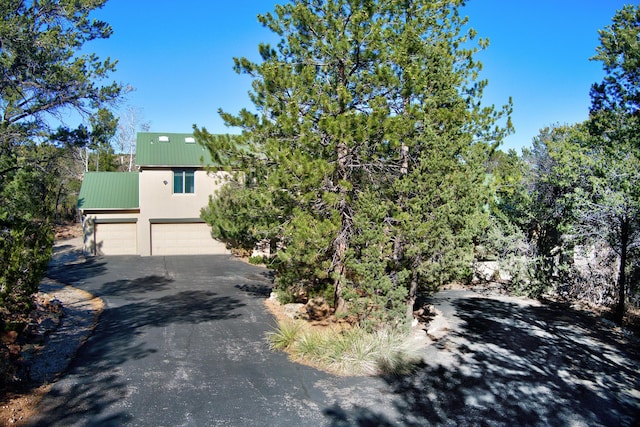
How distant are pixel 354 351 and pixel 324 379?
0.97 m

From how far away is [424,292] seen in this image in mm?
16219

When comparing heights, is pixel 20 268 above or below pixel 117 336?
above

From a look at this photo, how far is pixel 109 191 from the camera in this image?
24.5 m

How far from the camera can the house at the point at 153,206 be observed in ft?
77.9

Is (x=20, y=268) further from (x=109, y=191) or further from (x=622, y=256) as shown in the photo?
(x=109, y=191)

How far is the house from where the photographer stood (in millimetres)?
23734

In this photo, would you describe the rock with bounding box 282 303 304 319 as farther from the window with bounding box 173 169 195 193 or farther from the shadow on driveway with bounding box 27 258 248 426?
the window with bounding box 173 169 195 193

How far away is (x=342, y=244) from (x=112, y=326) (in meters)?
6.11

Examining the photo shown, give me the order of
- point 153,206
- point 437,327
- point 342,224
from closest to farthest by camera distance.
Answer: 1. point 342,224
2. point 437,327
3. point 153,206

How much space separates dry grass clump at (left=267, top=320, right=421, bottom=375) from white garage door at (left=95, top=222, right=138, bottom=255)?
16.7 m

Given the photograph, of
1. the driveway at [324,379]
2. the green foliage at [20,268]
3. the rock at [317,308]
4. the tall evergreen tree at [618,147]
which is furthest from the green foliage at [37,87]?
the tall evergreen tree at [618,147]

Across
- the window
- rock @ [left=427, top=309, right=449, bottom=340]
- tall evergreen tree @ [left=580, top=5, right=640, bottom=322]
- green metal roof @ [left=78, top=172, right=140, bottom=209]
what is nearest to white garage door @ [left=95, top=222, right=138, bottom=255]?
green metal roof @ [left=78, top=172, right=140, bottom=209]

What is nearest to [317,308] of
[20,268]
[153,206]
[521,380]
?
[521,380]

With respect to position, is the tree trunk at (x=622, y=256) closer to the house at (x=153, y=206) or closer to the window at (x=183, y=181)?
the house at (x=153, y=206)
